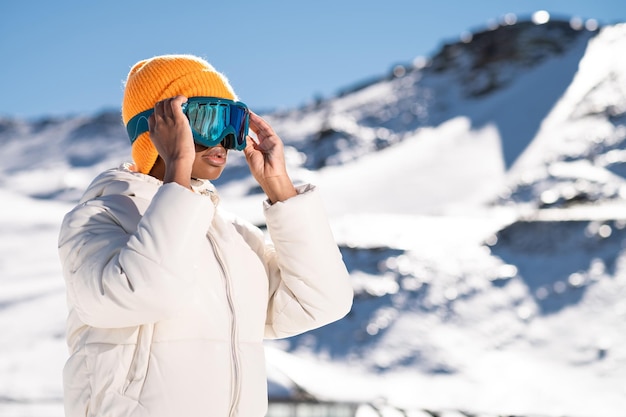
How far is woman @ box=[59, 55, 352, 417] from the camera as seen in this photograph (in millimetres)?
1262

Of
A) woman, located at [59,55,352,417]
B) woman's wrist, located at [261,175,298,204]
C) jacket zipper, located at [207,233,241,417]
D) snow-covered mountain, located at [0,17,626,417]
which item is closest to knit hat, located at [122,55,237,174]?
woman, located at [59,55,352,417]

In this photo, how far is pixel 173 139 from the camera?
1.36m

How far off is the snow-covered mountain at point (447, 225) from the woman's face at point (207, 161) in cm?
246

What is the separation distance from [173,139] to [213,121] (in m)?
0.12

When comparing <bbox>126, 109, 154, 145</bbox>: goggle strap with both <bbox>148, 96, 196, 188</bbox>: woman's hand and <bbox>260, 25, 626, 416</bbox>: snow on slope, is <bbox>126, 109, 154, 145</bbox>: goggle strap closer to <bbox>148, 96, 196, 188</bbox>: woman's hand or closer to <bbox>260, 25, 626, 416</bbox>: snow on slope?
<bbox>148, 96, 196, 188</bbox>: woman's hand

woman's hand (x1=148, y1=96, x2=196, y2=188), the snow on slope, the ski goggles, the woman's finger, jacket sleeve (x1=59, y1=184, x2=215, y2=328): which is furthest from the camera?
the snow on slope

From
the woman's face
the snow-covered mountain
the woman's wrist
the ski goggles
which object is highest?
the ski goggles

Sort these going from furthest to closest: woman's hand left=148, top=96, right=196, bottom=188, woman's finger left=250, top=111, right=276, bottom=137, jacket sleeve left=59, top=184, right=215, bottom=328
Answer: woman's finger left=250, top=111, right=276, bottom=137
woman's hand left=148, top=96, right=196, bottom=188
jacket sleeve left=59, top=184, right=215, bottom=328

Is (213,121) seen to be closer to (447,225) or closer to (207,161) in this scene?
(207,161)

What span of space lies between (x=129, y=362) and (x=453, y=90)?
14.9m

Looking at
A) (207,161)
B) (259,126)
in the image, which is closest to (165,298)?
(207,161)

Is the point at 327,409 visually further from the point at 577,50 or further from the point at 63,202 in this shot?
the point at 577,50

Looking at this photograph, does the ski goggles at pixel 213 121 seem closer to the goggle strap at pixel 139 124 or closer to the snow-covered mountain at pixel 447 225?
the goggle strap at pixel 139 124

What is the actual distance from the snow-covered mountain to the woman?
2.35m
